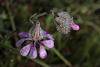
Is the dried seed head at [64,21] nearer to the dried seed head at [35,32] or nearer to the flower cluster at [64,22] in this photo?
the flower cluster at [64,22]

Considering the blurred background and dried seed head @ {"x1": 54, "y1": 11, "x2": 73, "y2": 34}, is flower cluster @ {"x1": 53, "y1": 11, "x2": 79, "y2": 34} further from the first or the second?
the blurred background

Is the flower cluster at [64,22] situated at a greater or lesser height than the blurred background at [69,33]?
greater

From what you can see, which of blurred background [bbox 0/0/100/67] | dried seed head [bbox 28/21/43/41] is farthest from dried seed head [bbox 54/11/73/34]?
blurred background [bbox 0/0/100/67]

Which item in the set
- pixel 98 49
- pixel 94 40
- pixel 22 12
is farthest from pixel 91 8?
pixel 22 12

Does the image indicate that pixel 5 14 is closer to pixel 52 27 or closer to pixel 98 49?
pixel 52 27

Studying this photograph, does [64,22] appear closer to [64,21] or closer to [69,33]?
[64,21]

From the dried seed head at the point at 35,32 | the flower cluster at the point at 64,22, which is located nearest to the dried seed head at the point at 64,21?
the flower cluster at the point at 64,22

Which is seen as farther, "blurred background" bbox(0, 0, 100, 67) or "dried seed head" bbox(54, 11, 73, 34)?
"blurred background" bbox(0, 0, 100, 67)

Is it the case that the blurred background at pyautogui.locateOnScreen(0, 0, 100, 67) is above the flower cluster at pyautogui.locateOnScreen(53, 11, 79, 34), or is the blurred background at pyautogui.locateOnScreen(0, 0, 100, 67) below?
below

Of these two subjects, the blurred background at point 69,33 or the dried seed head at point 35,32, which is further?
the blurred background at point 69,33
